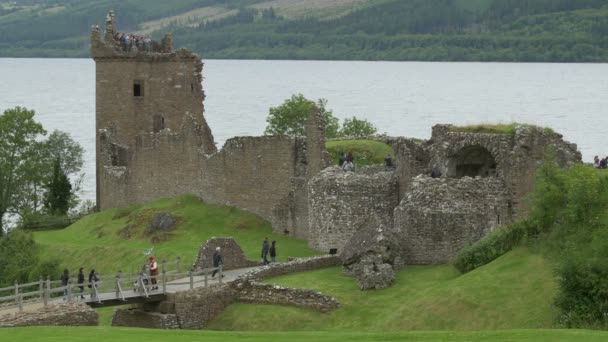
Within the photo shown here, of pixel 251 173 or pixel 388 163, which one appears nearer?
pixel 388 163

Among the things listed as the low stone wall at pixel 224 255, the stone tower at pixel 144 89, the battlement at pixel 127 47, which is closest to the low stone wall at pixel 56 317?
the low stone wall at pixel 224 255

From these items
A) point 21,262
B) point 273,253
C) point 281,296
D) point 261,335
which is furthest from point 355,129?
point 261,335

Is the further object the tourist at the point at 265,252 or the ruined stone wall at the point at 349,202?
the ruined stone wall at the point at 349,202

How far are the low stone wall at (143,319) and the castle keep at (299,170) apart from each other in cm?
849

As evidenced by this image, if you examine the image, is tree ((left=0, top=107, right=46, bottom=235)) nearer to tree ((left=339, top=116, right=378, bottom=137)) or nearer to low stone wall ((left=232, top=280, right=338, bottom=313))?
tree ((left=339, top=116, right=378, bottom=137))

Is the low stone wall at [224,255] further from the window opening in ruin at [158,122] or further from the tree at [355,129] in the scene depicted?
the tree at [355,129]

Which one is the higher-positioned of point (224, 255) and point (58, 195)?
point (58, 195)

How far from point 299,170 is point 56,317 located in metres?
19.3

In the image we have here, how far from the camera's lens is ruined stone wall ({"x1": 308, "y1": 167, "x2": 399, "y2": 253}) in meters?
57.0

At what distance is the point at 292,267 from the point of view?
54.3 metres

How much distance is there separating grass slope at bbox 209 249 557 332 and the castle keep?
2398mm

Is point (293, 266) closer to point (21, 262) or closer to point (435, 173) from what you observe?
point (435, 173)

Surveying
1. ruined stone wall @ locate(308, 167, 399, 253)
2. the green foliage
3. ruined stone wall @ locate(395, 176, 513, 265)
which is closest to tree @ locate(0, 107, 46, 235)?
the green foliage

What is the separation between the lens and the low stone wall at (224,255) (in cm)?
5547
